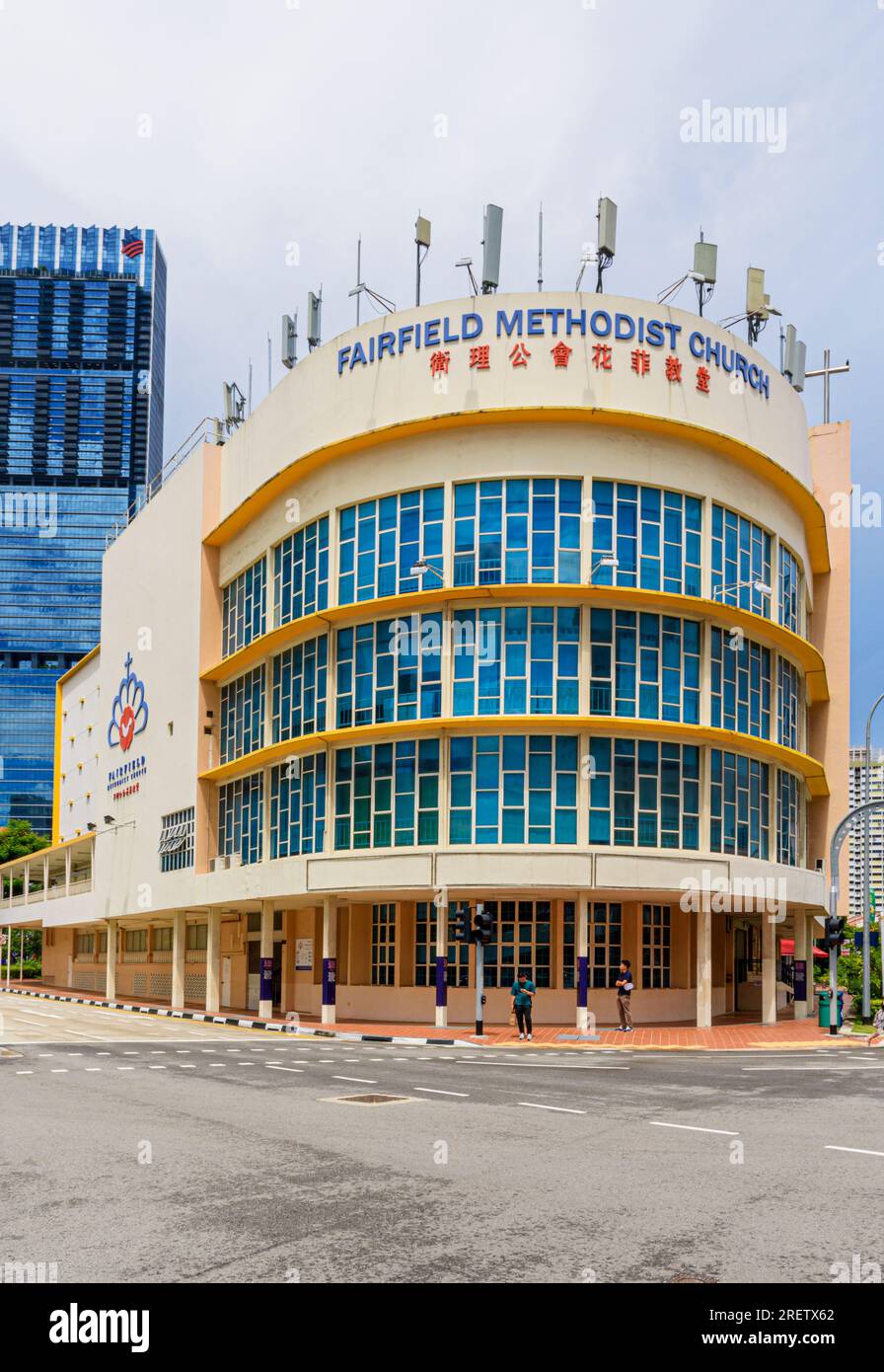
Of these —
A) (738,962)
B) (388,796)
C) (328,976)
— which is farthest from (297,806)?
(738,962)

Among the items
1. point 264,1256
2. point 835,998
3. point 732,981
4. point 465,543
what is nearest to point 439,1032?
point 835,998

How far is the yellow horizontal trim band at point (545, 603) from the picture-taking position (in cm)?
3234

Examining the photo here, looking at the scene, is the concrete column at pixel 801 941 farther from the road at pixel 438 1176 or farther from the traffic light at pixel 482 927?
the road at pixel 438 1176

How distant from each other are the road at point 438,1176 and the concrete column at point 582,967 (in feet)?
34.6

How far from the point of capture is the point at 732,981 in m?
42.4

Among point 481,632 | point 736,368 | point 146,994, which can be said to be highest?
point 736,368

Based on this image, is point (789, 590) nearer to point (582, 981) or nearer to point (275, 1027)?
point (582, 981)

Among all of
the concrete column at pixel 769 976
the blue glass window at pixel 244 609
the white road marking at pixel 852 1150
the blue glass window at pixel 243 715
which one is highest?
the blue glass window at pixel 244 609

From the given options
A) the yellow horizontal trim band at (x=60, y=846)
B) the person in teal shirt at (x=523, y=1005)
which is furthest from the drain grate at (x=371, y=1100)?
the yellow horizontal trim band at (x=60, y=846)

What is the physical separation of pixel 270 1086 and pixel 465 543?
18037 millimetres

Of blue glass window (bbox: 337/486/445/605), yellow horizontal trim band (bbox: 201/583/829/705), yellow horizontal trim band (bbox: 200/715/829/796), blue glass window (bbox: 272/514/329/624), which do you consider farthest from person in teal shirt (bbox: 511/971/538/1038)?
blue glass window (bbox: 272/514/329/624)

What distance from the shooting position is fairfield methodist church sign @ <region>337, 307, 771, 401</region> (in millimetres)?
32875

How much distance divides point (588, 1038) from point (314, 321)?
2217 cm

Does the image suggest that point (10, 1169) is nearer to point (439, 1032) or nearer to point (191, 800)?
point (439, 1032)
